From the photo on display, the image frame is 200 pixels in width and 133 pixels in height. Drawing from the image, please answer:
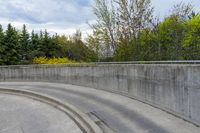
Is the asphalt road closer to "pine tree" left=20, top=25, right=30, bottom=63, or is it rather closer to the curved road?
the curved road

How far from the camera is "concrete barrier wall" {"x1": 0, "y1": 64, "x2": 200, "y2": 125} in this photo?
11.8 metres

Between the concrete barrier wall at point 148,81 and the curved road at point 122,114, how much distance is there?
422mm

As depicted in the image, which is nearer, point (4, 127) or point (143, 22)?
point (4, 127)

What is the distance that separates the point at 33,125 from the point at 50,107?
3681 millimetres

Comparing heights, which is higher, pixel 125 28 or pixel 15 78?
pixel 125 28

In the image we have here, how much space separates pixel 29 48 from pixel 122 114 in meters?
49.0

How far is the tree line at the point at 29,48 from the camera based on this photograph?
162 ft

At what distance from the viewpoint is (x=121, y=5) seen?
32.9 m

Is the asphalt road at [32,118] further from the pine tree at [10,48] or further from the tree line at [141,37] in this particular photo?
the pine tree at [10,48]

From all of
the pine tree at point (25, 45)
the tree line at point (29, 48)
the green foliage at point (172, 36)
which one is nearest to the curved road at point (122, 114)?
the green foliage at point (172, 36)

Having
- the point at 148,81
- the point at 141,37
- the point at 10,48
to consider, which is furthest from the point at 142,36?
the point at 10,48

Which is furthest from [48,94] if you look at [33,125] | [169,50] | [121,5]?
[121,5]

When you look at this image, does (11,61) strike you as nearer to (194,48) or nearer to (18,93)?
(18,93)

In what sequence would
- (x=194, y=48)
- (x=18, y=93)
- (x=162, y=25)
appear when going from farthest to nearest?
1. (x=162, y=25)
2. (x=18, y=93)
3. (x=194, y=48)
